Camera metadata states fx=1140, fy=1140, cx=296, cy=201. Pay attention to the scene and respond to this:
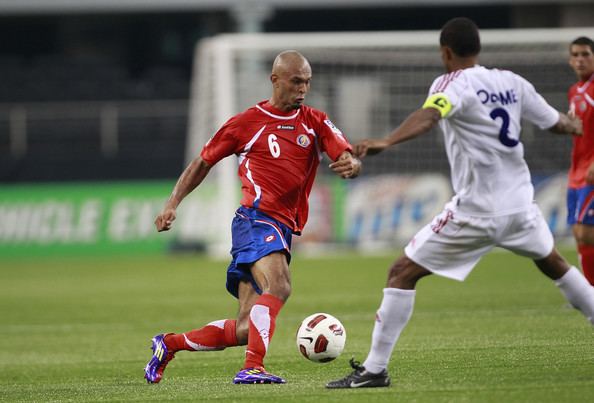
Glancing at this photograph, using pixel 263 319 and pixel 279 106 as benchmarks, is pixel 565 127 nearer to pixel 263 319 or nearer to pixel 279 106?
pixel 279 106

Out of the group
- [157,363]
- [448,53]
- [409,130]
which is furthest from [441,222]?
[157,363]

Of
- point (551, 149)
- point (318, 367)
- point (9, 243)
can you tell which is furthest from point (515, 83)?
point (9, 243)

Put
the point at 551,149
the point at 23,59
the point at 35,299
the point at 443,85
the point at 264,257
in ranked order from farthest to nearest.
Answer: the point at 23,59, the point at 551,149, the point at 35,299, the point at 264,257, the point at 443,85

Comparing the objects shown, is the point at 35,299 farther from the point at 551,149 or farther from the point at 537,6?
the point at 537,6

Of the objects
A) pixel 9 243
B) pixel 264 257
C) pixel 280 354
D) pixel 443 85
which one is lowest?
pixel 9 243

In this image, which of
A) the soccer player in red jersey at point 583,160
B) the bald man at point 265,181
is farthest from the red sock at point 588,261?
the bald man at point 265,181

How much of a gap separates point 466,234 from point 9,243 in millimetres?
18564

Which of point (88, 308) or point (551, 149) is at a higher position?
point (551, 149)

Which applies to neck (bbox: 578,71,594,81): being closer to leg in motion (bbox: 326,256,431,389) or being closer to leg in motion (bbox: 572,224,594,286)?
leg in motion (bbox: 572,224,594,286)

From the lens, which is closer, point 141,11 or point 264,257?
point 264,257

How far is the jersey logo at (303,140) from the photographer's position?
7.48 m

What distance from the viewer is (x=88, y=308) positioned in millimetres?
14180

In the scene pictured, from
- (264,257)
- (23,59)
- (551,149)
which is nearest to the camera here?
(264,257)

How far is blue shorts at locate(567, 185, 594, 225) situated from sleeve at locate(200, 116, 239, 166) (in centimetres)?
432
